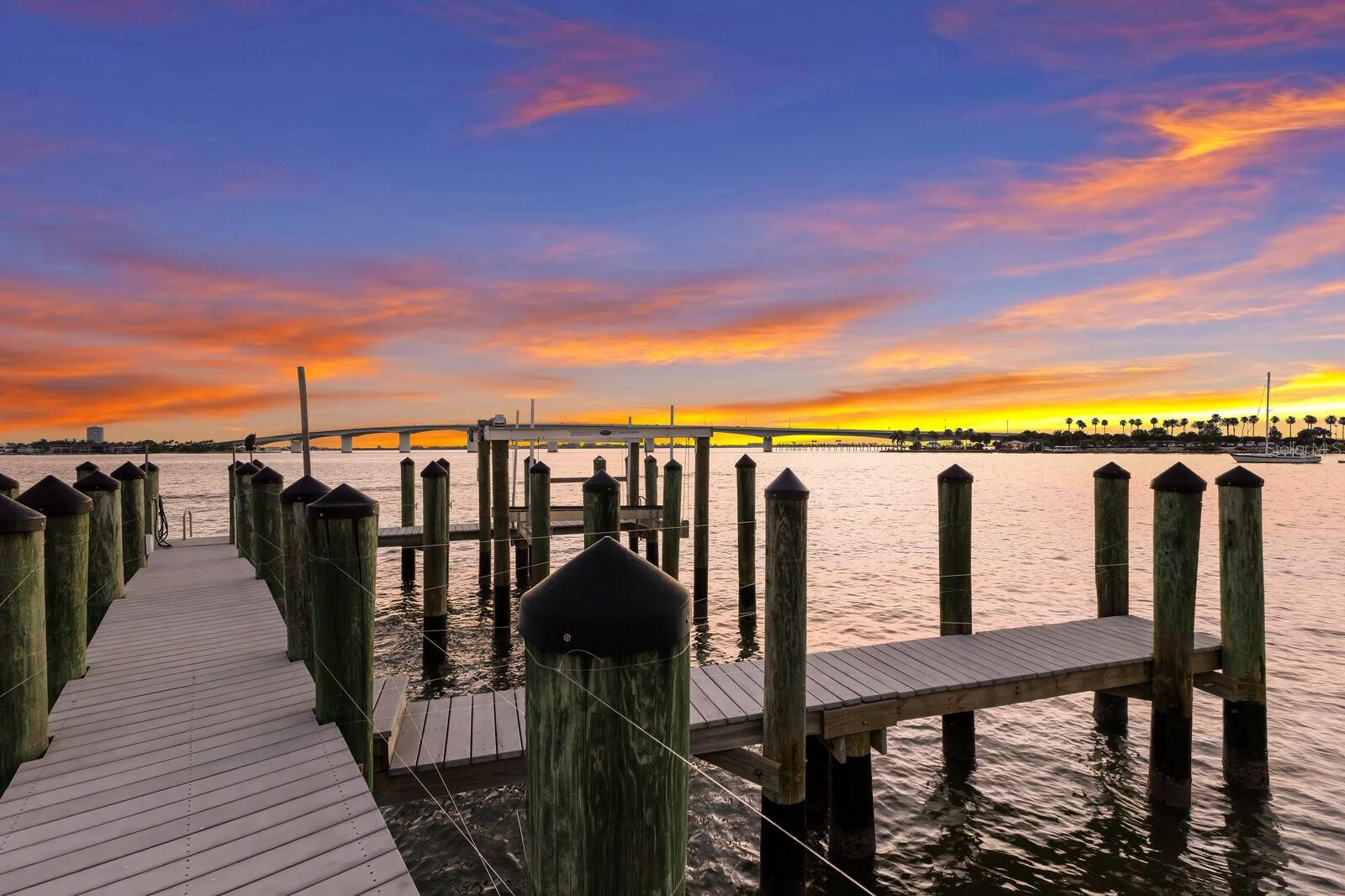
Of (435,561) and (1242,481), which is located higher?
(1242,481)

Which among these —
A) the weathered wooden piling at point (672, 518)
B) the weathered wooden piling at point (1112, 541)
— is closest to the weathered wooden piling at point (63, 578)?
the weathered wooden piling at point (1112, 541)

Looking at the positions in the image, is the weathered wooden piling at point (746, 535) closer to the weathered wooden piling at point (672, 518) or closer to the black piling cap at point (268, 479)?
the weathered wooden piling at point (672, 518)

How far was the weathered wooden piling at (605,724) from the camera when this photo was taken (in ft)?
6.27

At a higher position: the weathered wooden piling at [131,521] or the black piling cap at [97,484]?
the black piling cap at [97,484]

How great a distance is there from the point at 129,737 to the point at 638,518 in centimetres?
1396

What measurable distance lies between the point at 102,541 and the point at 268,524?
1.79 metres

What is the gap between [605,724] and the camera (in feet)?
6.33

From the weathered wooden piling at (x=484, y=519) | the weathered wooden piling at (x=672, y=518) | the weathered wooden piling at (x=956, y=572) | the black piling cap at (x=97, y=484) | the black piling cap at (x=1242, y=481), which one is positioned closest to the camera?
the black piling cap at (x=1242, y=481)

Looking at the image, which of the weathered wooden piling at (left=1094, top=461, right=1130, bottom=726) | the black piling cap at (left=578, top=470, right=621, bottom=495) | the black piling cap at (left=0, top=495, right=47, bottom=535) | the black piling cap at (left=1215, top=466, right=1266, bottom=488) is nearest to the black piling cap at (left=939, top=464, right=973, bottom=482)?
the weathered wooden piling at (left=1094, top=461, right=1130, bottom=726)

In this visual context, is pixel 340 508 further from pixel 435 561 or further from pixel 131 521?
pixel 131 521

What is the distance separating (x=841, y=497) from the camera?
58.6m

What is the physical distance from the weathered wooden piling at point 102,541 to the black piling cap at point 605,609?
8673mm

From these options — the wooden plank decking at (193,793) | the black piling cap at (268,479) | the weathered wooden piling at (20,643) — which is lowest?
the wooden plank decking at (193,793)

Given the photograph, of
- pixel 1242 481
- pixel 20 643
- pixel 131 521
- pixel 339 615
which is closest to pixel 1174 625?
pixel 1242 481
